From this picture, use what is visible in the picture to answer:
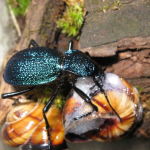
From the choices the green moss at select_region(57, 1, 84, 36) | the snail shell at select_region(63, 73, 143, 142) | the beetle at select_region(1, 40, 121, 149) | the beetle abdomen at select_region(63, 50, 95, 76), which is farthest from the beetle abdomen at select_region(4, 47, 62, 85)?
the green moss at select_region(57, 1, 84, 36)

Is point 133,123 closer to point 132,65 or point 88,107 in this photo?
point 88,107

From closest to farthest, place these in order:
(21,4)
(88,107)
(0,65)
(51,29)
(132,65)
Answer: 1. (88,107)
2. (132,65)
3. (51,29)
4. (0,65)
5. (21,4)

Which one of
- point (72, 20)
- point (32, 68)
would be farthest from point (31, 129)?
point (72, 20)

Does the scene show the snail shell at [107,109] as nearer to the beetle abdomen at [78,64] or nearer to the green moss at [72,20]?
the beetle abdomen at [78,64]

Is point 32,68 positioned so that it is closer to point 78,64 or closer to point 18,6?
point 78,64

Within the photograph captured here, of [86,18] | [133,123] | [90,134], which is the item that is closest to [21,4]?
[86,18]
